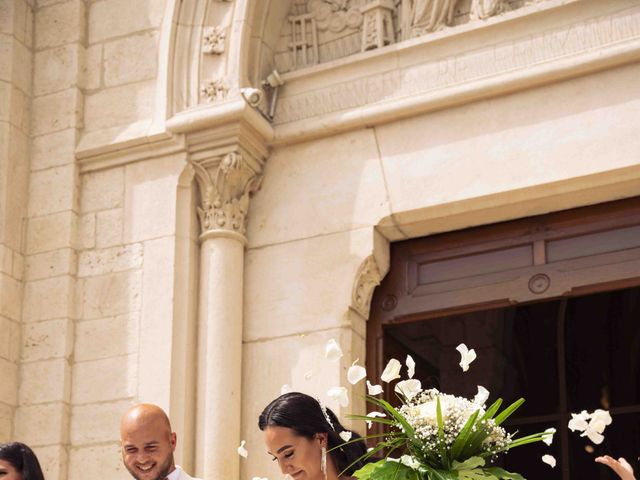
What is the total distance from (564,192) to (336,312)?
1367 millimetres

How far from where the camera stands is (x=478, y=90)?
8.17 metres

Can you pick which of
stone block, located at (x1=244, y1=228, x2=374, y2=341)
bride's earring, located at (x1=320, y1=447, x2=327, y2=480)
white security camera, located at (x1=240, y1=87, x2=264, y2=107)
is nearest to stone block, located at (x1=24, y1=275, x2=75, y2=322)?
stone block, located at (x1=244, y1=228, x2=374, y2=341)

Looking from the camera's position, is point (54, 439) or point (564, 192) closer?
point (564, 192)

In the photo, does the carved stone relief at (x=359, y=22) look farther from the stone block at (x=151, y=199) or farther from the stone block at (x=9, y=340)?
the stone block at (x=9, y=340)

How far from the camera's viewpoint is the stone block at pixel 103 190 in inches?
352

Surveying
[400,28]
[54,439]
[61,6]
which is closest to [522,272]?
[400,28]

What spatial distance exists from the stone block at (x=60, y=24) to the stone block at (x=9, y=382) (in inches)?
79.1

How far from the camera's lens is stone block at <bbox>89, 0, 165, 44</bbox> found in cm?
918

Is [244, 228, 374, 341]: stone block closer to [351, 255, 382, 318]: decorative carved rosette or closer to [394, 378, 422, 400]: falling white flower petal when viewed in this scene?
[351, 255, 382, 318]: decorative carved rosette

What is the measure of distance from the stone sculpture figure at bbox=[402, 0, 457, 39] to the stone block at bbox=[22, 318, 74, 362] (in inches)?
99.6

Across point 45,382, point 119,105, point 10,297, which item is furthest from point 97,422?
point 119,105

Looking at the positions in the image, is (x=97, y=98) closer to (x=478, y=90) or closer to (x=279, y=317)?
(x=279, y=317)

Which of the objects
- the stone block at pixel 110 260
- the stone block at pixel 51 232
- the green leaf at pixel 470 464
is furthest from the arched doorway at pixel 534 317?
the green leaf at pixel 470 464

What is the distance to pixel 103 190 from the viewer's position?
902cm
